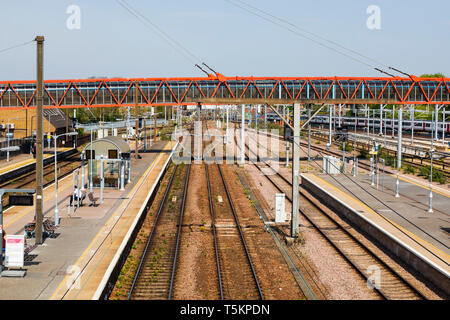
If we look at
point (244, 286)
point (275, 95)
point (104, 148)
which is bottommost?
point (244, 286)

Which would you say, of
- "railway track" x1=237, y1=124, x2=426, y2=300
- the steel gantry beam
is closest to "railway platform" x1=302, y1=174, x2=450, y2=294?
"railway track" x1=237, y1=124, x2=426, y2=300

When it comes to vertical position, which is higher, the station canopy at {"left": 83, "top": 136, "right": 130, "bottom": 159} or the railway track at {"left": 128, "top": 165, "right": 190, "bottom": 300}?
the station canopy at {"left": 83, "top": 136, "right": 130, "bottom": 159}

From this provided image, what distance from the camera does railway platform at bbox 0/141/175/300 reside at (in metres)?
13.5

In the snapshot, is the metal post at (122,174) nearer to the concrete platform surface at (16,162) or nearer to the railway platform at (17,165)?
the railway platform at (17,165)

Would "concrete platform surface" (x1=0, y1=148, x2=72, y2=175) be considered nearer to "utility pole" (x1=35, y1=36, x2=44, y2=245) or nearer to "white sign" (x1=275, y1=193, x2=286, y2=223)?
"utility pole" (x1=35, y1=36, x2=44, y2=245)

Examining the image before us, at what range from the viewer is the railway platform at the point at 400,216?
16141mm

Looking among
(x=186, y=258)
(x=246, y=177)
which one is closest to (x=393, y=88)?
(x=246, y=177)

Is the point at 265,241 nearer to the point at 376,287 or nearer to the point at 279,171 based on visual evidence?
the point at 376,287

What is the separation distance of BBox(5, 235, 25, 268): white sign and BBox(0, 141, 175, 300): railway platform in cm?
47

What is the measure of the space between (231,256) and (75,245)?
5.38m

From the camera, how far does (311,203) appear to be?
28.8 meters

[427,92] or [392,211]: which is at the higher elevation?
[427,92]

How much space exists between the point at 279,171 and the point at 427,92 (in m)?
20.4

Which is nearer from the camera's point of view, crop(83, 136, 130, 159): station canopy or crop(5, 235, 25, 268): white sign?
crop(5, 235, 25, 268): white sign
